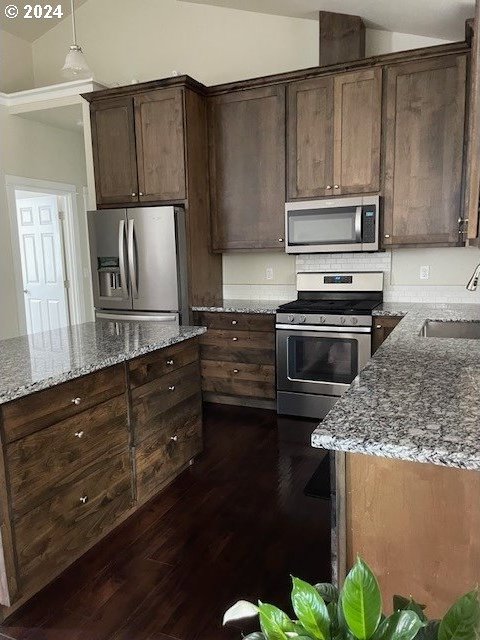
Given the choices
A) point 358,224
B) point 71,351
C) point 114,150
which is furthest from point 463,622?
point 114,150

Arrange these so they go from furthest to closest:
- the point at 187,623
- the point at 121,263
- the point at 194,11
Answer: the point at 194,11 → the point at 121,263 → the point at 187,623

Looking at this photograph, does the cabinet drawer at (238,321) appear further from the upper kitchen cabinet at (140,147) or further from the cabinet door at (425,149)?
the cabinet door at (425,149)

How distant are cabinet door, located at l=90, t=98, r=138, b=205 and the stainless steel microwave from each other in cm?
135

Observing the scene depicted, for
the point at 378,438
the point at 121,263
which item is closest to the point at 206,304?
the point at 121,263

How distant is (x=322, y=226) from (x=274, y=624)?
328cm

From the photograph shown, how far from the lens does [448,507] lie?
1.03 metres

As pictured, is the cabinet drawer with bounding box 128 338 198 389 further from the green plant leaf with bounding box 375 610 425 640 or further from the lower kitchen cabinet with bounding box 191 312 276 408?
the green plant leaf with bounding box 375 610 425 640

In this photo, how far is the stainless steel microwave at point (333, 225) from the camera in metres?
3.44

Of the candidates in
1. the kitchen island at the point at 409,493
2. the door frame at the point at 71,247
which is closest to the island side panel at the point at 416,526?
the kitchen island at the point at 409,493

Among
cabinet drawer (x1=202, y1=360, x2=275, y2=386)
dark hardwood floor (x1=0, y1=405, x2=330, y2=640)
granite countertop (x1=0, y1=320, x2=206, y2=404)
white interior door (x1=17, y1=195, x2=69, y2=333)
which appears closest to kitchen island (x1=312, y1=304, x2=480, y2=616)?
dark hardwood floor (x1=0, y1=405, x2=330, y2=640)

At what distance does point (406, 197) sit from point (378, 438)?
280cm

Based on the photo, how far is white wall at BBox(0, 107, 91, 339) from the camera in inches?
177

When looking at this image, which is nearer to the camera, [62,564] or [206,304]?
[62,564]

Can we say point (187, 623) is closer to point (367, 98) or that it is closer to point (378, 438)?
point (378, 438)
